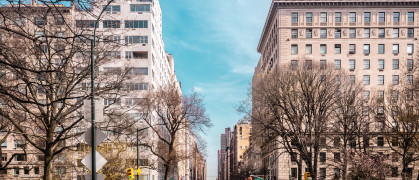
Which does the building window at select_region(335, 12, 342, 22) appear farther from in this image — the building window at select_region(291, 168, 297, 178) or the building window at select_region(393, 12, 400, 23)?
the building window at select_region(291, 168, 297, 178)

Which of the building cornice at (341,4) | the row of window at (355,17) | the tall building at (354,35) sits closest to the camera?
the building cornice at (341,4)

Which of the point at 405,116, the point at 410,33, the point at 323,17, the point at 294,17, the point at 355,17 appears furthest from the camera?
the point at 294,17

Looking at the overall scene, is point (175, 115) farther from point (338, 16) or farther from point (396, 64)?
point (396, 64)

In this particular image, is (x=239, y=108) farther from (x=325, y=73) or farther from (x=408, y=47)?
(x=408, y=47)

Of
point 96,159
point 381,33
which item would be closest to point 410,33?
point 381,33

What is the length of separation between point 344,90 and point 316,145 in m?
7.91

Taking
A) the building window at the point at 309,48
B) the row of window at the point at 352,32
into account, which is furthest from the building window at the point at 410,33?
the building window at the point at 309,48

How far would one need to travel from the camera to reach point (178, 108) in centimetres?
3719

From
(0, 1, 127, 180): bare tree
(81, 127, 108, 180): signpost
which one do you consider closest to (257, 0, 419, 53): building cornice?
(0, 1, 127, 180): bare tree

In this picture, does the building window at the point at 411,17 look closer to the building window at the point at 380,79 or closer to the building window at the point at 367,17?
the building window at the point at 367,17

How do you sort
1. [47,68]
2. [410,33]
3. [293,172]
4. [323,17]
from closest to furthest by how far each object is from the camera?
1. [47,68]
2. [293,172]
3. [410,33]
4. [323,17]

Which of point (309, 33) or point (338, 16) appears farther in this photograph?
point (309, 33)

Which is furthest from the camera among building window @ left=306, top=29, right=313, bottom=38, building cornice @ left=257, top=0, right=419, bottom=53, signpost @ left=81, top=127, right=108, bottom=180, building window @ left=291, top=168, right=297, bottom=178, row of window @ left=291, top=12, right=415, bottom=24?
building window @ left=306, top=29, right=313, bottom=38

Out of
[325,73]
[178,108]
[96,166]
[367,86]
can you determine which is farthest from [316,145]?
[367,86]
